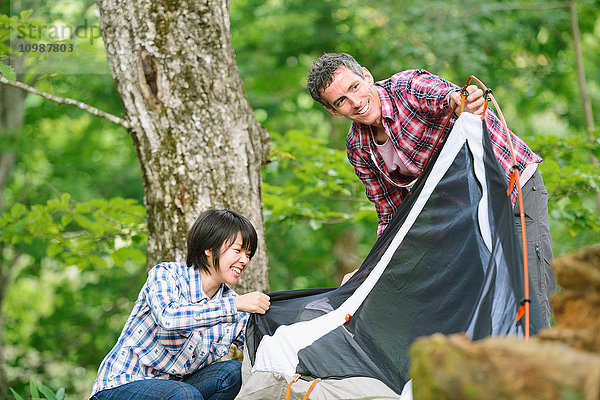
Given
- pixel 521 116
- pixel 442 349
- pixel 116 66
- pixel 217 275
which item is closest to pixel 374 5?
pixel 521 116

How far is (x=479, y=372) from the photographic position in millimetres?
786

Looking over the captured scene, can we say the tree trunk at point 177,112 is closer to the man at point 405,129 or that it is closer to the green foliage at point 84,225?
the man at point 405,129

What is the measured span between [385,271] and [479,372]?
1.18m

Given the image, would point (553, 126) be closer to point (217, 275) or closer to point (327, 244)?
point (327, 244)

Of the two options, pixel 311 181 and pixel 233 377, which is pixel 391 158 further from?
pixel 311 181

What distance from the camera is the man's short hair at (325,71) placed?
2.06 m

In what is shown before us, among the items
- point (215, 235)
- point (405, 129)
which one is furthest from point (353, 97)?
point (215, 235)

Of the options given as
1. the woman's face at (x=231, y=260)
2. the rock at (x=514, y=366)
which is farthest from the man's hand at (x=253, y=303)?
the rock at (x=514, y=366)

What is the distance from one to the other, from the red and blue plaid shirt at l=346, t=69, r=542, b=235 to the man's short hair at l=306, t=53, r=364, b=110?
0.45 ft

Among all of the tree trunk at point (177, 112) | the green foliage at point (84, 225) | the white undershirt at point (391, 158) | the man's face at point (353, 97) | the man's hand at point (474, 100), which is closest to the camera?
the man's hand at point (474, 100)

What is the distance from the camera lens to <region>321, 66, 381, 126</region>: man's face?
6.73 ft

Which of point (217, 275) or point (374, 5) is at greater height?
point (374, 5)

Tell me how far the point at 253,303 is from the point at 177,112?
41.2 inches

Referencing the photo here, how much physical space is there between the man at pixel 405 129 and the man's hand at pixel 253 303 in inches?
22.9
